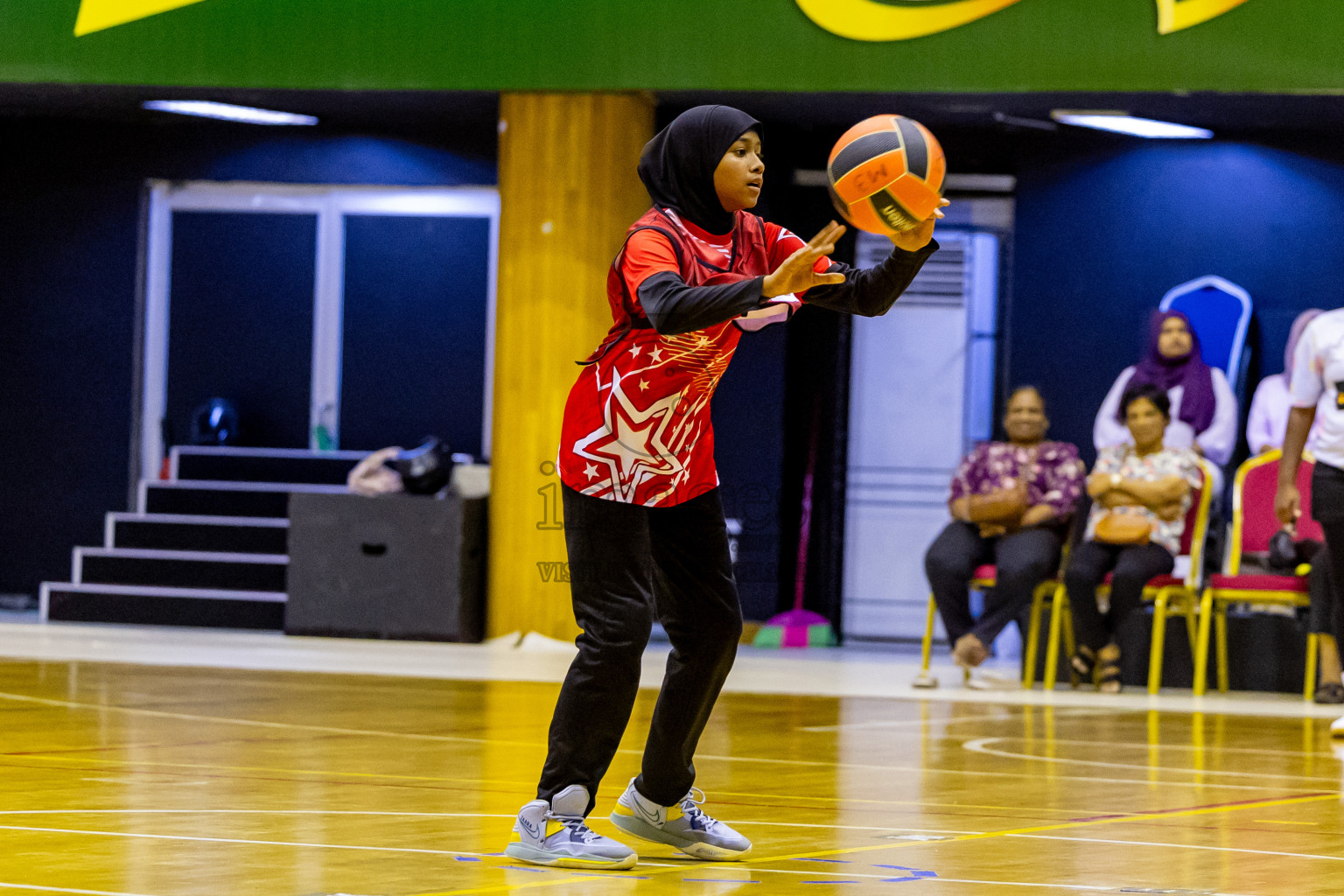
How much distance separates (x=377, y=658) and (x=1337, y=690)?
3694 mm


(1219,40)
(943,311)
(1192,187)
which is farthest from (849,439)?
(1219,40)

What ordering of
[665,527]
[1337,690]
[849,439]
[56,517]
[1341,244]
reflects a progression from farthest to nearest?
[56,517], [849,439], [1341,244], [1337,690], [665,527]

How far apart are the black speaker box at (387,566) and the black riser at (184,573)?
1.74ft

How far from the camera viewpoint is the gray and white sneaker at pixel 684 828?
3.10 meters

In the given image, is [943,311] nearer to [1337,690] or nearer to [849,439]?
[849,439]

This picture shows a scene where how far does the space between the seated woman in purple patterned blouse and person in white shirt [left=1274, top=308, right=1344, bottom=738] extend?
1.31 meters

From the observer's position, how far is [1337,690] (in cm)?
684

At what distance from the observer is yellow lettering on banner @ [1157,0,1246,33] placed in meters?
7.51

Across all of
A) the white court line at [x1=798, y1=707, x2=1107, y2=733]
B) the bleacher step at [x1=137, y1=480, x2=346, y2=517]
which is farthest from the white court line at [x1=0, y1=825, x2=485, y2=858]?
the bleacher step at [x1=137, y1=480, x2=346, y2=517]

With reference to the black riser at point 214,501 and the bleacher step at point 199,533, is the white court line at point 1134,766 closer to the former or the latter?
the bleacher step at point 199,533

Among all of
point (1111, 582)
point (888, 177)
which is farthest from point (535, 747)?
point (1111, 582)

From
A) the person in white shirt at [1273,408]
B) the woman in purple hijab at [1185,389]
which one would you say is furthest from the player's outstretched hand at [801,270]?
the person in white shirt at [1273,408]

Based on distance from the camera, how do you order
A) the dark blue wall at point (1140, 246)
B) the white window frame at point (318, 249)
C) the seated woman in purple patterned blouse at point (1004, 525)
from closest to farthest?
the seated woman in purple patterned blouse at point (1004, 525)
the dark blue wall at point (1140, 246)
the white window frame at point (318, 249)

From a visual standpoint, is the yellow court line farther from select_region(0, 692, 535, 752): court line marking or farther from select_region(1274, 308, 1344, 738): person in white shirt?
select_region(1274, 308, 1344, 738): person in white shirt
